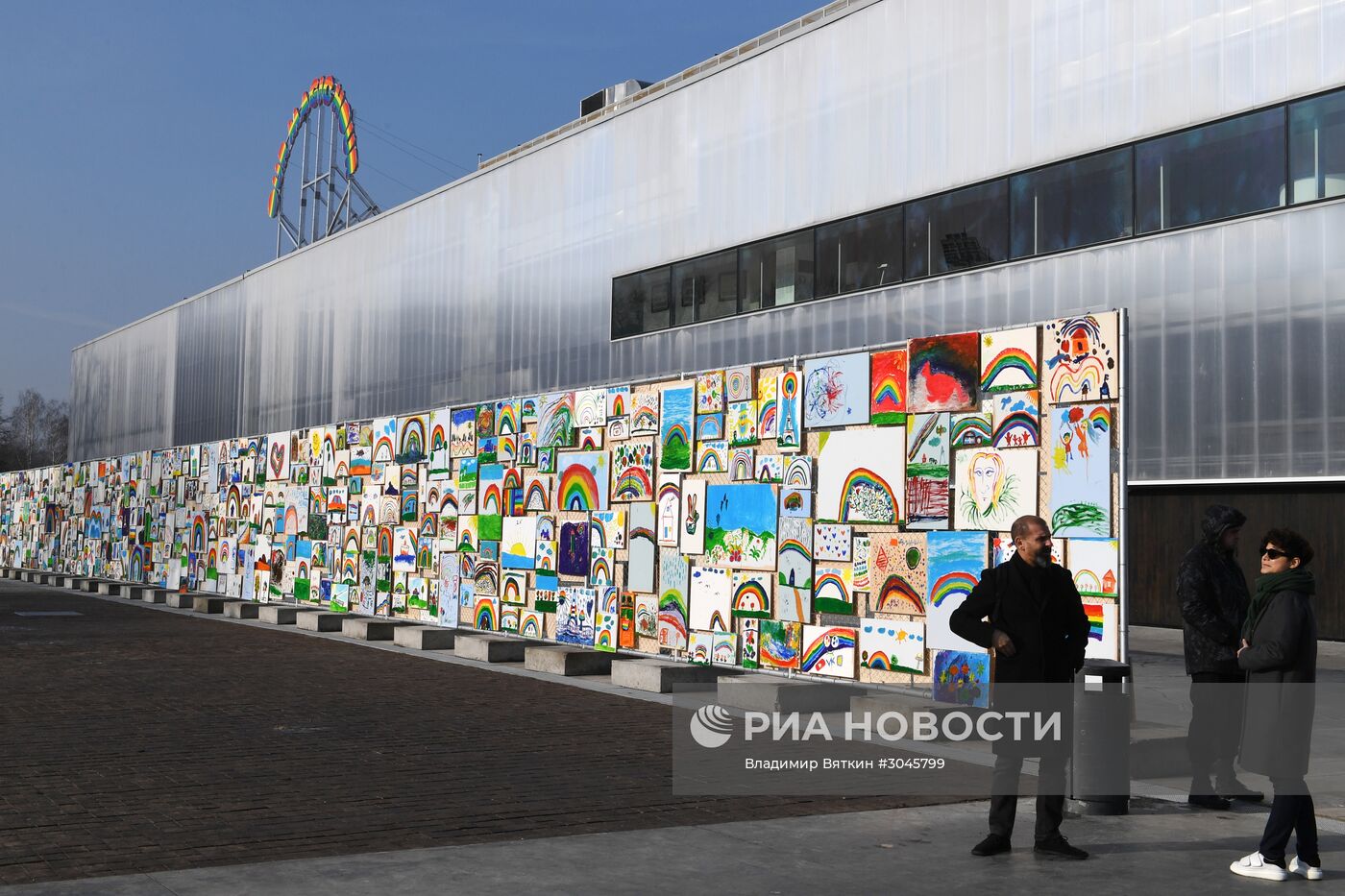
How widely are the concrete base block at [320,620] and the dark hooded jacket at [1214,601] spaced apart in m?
16.9

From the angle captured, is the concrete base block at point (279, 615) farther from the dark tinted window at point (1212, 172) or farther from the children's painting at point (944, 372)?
the dark tinted window at point (1212, 172)

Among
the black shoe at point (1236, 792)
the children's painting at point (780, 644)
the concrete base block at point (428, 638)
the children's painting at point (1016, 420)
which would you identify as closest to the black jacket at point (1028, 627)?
the black shoe at point (1236, 792)

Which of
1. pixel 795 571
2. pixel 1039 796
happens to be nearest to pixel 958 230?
pixel 795 571

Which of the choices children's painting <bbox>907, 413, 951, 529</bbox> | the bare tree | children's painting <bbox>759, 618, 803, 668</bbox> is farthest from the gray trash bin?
the bare tree

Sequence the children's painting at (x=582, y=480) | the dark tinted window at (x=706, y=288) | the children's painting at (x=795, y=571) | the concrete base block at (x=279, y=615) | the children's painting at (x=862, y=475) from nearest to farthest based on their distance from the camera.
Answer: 1. the children's painting at (x=862, y=475)
2. the children's painting at (x=795, y=571)
3. the children's painting at (x=582, y=480)
4. the concrete base block at (x=279, y=615)
5. the dark tinted window at (x=706, y=288)

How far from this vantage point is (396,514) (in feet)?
76.9

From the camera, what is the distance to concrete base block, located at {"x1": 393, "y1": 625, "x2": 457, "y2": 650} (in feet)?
66.3

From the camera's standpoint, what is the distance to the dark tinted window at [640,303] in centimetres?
3222

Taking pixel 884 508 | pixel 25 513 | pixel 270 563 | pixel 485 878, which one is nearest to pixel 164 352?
pixel 25 513

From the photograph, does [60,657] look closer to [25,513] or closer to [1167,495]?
[1167,495]

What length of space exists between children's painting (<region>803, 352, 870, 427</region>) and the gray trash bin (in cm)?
548

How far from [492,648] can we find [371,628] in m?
4.31

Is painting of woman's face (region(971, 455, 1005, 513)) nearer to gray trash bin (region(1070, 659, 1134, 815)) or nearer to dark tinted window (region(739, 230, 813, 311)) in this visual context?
gray trash bin (region(1070, 659, 1134, 815))

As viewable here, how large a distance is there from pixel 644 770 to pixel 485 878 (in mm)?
3402
